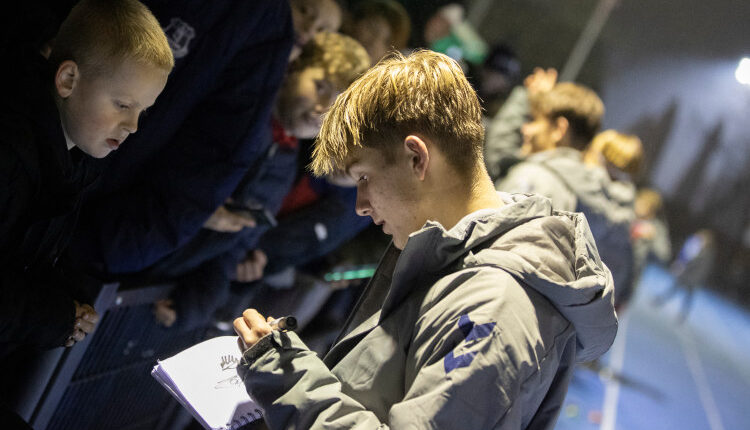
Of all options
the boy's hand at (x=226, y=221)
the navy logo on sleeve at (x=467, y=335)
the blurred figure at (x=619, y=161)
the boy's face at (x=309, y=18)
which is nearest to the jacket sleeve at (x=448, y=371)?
the navy logo on sleeve at (x=467, y=335)

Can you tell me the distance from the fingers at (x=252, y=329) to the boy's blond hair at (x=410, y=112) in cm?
35

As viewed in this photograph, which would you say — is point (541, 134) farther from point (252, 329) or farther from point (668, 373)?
point (668, 373)

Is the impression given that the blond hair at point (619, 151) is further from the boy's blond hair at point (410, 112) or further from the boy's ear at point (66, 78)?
the boy's ear at point (66, 78)

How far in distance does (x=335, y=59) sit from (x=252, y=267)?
774 mm

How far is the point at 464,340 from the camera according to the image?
1056 mm

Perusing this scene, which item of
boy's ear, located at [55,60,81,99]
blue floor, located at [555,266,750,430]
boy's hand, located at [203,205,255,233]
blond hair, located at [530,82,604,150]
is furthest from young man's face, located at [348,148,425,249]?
blue floor, located at [555,266,750,430]

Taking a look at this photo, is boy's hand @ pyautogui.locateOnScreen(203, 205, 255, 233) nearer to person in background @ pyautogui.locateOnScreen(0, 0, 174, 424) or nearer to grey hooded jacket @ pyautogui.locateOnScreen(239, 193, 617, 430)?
person in background @ pyautogui.locateOnScreen(0, 0, 174, 424)

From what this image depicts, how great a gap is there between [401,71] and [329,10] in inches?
A: 47.7

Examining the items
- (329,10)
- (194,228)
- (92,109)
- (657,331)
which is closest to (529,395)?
(92,109)

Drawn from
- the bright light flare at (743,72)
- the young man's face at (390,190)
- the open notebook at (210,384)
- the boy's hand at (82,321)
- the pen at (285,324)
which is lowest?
the boy's hand at (82,321)

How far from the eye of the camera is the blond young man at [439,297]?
3.48 ft

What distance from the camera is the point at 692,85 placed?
3.79m

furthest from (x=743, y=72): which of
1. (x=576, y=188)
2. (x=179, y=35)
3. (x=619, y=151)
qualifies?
(x=179, y=35)

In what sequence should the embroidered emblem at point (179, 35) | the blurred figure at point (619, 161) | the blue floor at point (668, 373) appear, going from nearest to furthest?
the embroidered emblem at point (179, 35) → the blurred figure at point (619, 161) → the blue floor at point (668, 373)
